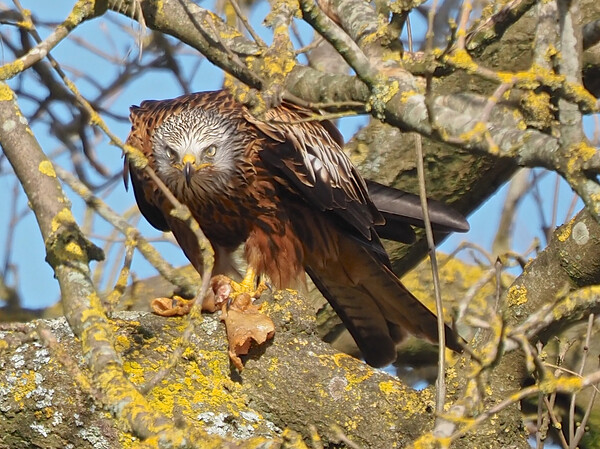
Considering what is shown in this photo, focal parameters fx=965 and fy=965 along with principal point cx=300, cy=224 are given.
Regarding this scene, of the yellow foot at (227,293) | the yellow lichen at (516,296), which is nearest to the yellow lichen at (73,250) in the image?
the yellow foot at (227,293)

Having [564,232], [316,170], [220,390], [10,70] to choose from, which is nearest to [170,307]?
[220,390]

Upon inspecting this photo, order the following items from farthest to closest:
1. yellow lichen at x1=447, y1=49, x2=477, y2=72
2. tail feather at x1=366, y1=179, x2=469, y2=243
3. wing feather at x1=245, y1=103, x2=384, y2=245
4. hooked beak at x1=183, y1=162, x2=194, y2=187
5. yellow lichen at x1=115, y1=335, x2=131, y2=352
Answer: wing feather at x1=245, y1=103, x2=384, y2=245 → tail feather at x1=366, y1=179, x2=469, y2=243 → hooked beak at x1=183, y1=162, x2=194, y2=187 → yellow lichen at x1=115, y1=335, x2=131, y2=352 → yellow lichen at x1=447, y1=49, x2=477, y2=72

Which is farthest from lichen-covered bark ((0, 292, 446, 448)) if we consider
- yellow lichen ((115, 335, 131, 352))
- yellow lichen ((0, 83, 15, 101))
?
yellow lichen ((0, 83, 15, 101))

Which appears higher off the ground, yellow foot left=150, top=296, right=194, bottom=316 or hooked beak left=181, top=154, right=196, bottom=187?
hooked beak left=181, top=154, right=196, bottom=187

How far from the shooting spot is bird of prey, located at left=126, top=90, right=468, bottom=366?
4.72 meters

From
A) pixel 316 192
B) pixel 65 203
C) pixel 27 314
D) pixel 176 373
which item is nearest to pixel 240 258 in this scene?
pixel 316 192

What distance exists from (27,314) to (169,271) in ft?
6.20

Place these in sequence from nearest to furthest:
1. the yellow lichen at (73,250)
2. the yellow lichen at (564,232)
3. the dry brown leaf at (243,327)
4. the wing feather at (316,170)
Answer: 1. the yellow lichen at (73,250)
2. the dry brown leaf at (243,327)
3. the yellow lichen at (564,232)
4. the wing feather at (316,170)

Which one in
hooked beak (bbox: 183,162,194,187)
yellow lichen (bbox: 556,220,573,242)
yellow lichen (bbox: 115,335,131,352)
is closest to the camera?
yellow lichen (bbox: 115,335,131,352)

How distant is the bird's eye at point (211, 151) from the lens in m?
4.68

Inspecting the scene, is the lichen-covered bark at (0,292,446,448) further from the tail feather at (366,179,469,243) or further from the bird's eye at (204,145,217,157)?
the bird's eye at (204,145,217,157)

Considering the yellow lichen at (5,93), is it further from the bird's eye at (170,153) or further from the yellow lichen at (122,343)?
the bird's eye at (170,153)

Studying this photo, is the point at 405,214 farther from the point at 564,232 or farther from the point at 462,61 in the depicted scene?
the point at 462,61

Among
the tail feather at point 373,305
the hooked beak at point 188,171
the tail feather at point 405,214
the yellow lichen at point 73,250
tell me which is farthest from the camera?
the tail feather at point 373,305
